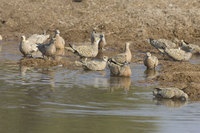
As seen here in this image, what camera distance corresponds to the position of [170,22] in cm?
2878

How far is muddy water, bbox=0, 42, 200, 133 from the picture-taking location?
416 inches

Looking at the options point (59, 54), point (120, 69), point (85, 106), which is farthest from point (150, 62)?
point (85, 106)

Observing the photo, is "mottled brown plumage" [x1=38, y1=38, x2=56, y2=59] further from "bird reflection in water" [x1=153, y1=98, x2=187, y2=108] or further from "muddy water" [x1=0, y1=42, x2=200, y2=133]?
"bird reflection in water" [x1=153, y1=98, x2=187, y2=108]

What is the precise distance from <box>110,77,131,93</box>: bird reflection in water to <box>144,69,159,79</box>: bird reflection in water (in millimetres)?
868

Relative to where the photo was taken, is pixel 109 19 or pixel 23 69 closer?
pixel 23 69

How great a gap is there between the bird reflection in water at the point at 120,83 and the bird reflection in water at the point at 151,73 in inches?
34.2

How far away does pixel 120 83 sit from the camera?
15.9 meters

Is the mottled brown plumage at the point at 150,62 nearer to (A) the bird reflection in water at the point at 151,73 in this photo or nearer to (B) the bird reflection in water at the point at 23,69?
(A) the bird reflection in water at the point at 151,73

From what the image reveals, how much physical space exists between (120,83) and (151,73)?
2570mm

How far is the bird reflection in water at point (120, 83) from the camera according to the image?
49.3 ft

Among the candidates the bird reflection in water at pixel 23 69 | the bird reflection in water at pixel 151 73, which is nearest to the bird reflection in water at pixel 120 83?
the bird reflection in water at pixel 151 73

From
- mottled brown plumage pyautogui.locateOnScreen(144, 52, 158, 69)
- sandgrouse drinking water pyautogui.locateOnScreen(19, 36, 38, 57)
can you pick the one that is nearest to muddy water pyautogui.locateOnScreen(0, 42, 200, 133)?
mottled brown plumage pyautogui.locateOnScreen(144, 52, 158, 69)

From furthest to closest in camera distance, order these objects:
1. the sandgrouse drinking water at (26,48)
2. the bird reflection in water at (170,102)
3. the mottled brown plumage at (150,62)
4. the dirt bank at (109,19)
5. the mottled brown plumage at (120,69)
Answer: the dirt bank at (109,19) → the sandgrouse drinking water at (26,48) → the mottled brown plumage at (150,62) → the mottled brown plumage at (120,69) → the bird reflection in water at (170,102)

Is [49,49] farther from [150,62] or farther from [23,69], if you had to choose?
[150,62]
